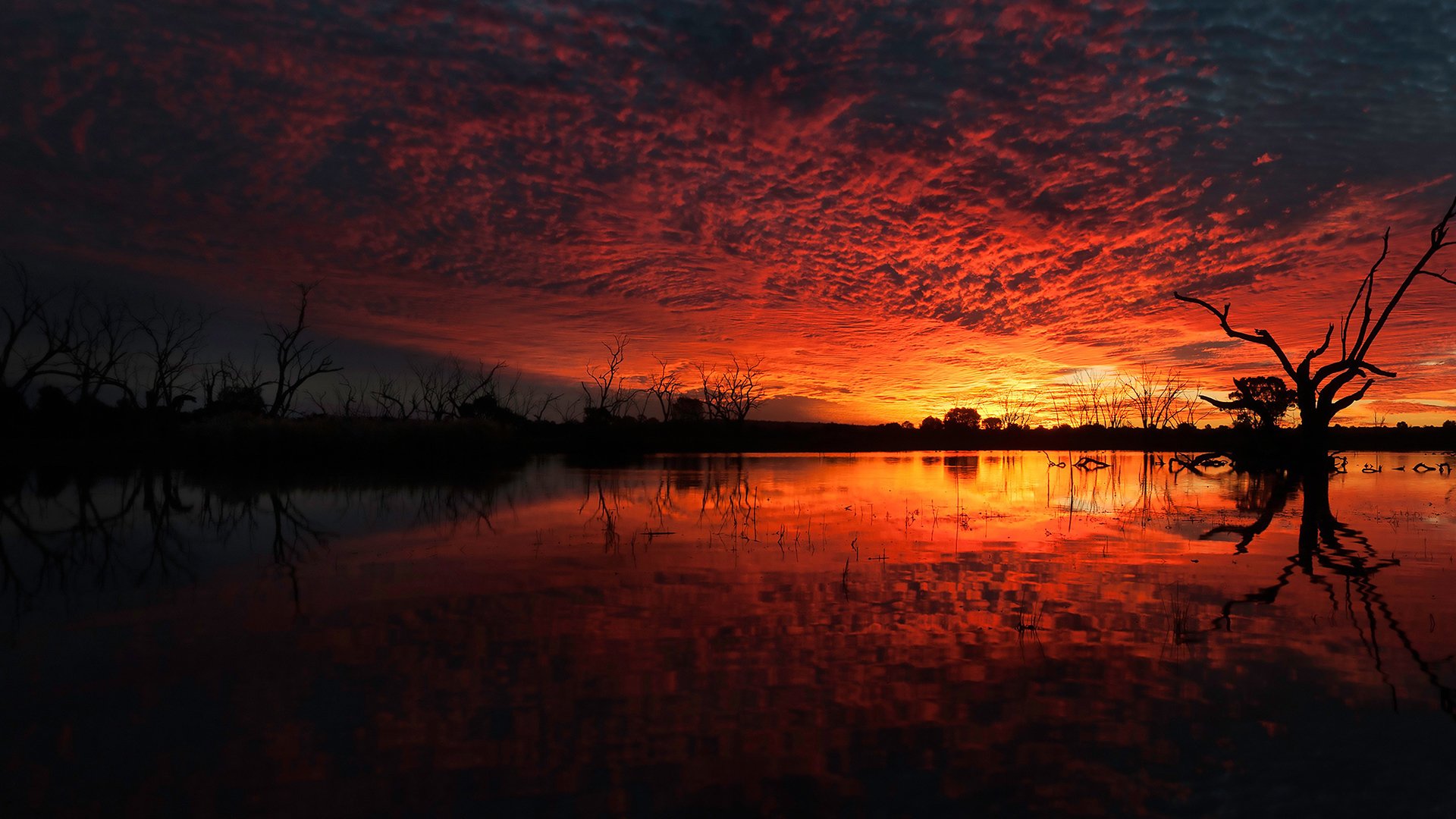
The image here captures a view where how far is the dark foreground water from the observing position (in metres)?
A: 3.80

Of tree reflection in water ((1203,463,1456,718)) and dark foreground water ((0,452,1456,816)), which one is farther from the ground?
tree reflection in water ((1203,463,1456,718))

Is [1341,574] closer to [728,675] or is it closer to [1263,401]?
[728,675]

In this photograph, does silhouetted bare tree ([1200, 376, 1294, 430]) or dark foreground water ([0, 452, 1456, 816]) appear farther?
silhouetted bare tree ([1200, 376, 1294, 430])

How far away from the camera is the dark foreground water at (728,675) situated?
3805mm

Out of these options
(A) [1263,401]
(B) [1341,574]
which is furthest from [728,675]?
(A) [1263,401]

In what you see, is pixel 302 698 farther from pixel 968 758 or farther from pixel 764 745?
pixel 968 758

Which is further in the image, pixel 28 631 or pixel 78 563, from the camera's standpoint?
pixel 78 563

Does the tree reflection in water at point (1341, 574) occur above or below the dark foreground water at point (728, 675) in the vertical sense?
above

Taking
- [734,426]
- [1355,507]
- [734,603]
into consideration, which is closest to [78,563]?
[734,603]

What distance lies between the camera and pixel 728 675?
5.41 metres

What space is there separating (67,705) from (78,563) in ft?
21.0

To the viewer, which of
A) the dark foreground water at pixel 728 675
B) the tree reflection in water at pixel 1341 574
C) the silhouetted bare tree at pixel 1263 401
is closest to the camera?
the dark foreground water at pixel 728 675

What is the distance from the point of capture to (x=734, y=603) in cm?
751

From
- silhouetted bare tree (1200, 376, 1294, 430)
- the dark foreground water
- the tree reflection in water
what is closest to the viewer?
the dark foreground water
